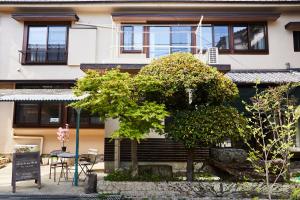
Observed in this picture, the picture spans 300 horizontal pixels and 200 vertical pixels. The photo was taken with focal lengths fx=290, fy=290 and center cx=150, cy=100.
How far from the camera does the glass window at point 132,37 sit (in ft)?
54.7

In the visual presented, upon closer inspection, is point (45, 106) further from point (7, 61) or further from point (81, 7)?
point (81, 7)

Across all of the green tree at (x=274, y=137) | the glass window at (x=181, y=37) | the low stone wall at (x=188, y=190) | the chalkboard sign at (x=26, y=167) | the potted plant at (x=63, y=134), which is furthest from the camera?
the glass window at (x=181, y=37)

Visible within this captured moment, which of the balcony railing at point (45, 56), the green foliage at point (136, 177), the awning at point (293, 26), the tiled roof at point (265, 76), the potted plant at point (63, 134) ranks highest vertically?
the awning at point (293, 26)

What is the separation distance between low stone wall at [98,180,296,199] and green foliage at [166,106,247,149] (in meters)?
1.38

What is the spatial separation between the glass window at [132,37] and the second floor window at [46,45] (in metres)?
3.58

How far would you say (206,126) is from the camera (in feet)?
30.7

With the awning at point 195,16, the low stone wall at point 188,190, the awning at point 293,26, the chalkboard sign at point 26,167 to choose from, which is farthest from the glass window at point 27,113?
the awning at point 293,26

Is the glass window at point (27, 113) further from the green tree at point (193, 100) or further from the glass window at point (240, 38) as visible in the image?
the glass window at point (240, 38)

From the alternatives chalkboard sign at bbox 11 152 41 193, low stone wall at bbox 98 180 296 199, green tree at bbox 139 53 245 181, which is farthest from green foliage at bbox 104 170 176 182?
chalkboard sign at bbox 11 152 41 193

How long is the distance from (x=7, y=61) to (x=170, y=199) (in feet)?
42.7

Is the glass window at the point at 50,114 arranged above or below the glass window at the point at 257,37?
below

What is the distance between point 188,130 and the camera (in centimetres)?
938

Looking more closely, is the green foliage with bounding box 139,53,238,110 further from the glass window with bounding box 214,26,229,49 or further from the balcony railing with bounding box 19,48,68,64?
the balcony railing with bounding box 19,48,68,64

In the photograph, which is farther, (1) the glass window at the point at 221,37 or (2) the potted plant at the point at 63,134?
(1) the glass window at the point at 221,37
